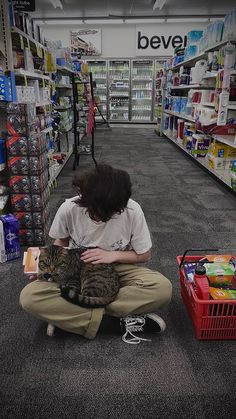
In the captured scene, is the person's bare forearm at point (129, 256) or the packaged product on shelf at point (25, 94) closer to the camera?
the person's bare forearm at point (129, 256)

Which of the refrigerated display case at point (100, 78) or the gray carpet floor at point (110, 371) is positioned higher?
the refrigerated display case at point (100, 78)

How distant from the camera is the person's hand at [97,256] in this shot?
169 centimetres

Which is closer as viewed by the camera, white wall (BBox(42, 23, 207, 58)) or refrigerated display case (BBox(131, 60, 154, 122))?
white wall (BBox(42, 23, 207, 58))

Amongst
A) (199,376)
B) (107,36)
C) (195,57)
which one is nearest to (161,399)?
(199,376)

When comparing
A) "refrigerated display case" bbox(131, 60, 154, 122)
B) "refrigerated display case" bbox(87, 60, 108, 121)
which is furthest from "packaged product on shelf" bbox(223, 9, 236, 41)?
"refrigerated display case" bbox(87, 60, 108, 121)

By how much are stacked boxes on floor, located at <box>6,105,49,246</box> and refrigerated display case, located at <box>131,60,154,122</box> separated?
10723 millimetres

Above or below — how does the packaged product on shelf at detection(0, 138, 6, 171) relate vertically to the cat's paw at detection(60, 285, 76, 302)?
above

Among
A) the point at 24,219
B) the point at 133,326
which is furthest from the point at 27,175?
the point at 133,326

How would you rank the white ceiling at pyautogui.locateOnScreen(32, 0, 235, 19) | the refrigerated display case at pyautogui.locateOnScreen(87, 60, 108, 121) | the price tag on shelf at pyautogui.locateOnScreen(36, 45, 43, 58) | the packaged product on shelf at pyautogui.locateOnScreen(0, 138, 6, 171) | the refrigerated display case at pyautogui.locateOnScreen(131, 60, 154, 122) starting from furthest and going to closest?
the refrigerated display case at pyautogui.locateOnScreen(87, 60, 108, 121) → the refrigerated display case at pyautogui.locateOnScreen(131, 60, 154, 122) → the white ceiling at pyautogui.locateOnScreen(32, 0, 235, 19) → the price tag on shelf at pyautogui.locateOnScreen(36, 45, 43, 58) → the packaged product on shelf at pyautogui.locateOnScreen(0, 138, 6, 171)

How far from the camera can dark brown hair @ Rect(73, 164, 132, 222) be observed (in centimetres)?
151

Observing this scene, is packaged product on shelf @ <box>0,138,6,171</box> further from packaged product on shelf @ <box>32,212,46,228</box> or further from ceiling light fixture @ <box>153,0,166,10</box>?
ceiling light fixture @ <box>153,0,166,10</box>

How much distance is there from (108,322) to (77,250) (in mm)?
476

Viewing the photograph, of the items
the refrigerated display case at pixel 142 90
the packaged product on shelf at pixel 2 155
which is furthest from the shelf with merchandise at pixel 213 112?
the refrigerated display case at pixel 142 90

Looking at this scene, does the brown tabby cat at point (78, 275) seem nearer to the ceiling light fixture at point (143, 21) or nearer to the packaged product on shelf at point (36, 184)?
the packaged product on shelf at point (36, 184)
